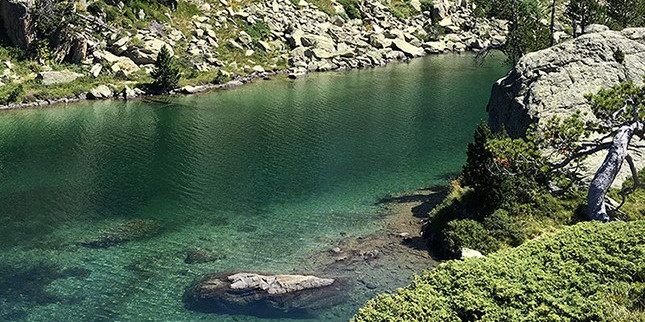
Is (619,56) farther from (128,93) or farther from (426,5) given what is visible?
(426,5)

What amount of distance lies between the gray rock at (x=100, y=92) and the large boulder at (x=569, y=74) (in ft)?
195

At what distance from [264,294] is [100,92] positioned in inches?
2402

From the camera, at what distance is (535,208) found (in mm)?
28188

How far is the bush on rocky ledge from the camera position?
13.9 meters

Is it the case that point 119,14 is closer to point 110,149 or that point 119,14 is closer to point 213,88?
point 213,88

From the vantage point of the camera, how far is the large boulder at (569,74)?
3212 centimetres

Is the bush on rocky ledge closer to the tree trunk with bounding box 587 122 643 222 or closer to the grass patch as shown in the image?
the tree trunk with bounding box 587 122 643 222

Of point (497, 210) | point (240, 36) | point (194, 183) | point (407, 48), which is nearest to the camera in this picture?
point (497, 210)

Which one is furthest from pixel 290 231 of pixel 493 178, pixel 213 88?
pixel 213 88

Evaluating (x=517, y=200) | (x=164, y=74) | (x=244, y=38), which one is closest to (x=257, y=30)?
(x=244, y=38)

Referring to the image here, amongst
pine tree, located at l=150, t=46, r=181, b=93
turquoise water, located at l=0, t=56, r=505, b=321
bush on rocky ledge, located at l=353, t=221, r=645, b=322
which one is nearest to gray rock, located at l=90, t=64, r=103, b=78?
pine tree, located at l=150, t=46, r=181, b=93

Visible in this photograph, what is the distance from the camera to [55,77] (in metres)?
76.0

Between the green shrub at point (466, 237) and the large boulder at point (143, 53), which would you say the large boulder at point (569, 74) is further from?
the large boulder at point (143, 53)

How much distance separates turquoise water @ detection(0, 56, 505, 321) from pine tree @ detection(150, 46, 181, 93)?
5.76 m
